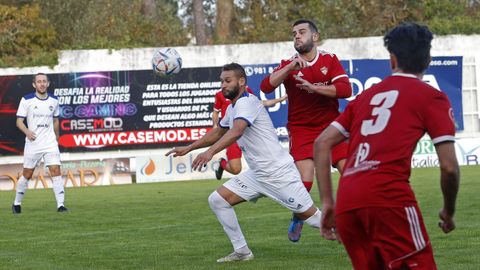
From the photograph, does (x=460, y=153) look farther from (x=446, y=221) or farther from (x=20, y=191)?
(x=446, y=221)

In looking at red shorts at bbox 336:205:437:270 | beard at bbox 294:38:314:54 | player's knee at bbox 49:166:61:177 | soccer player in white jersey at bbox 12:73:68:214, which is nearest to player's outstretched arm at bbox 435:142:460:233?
red shorts at bbox 336:205:437:270

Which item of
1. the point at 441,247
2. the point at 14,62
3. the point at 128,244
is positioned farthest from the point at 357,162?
the point at 14,62

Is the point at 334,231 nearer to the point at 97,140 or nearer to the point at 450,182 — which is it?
the point at 450,182

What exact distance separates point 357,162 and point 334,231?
0.52 metres

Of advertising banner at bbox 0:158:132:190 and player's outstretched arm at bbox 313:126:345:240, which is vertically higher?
player's outstretched arm at bbox 313:126:345:240

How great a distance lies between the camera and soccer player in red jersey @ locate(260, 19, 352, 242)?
10727mm

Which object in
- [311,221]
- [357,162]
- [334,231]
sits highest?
[357,162]

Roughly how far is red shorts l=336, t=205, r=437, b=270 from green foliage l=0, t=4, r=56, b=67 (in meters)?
33.4

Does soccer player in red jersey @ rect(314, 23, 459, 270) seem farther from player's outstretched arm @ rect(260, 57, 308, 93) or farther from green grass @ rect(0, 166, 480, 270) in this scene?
player's outstretched arm @ rect(260, 57, 308, 93)

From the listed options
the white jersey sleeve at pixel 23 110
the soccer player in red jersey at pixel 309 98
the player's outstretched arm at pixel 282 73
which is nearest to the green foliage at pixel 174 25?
the white jersey sleeve at pixel 23 110

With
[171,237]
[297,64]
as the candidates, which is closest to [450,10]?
[171,237]

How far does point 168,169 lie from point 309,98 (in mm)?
18176

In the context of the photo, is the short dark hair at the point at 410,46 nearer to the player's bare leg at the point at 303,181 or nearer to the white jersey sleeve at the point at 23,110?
the player's bare leg at the point at 303,181

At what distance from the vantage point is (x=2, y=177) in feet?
95.4
